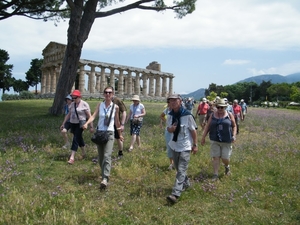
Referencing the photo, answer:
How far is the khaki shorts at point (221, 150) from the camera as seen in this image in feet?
24.7

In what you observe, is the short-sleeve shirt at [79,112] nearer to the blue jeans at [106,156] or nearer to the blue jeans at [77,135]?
the blue jeans at [77,135]

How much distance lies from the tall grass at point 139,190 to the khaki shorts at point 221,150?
0.54 meters

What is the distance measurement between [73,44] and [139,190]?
551 inches

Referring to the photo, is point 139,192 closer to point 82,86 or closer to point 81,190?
point 81,190

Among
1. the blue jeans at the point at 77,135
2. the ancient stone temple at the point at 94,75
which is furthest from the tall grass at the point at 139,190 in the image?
the ancient stone temple at the point at 94,75

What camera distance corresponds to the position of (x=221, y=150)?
24.9 feet

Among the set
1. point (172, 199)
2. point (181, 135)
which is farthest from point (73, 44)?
point (172, 199)

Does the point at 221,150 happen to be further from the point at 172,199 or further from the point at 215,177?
the point at 172,199

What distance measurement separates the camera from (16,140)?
10.4 metres

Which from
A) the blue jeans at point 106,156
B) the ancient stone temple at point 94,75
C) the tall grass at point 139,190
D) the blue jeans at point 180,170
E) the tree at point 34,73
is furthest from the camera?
the tree at point 34,73

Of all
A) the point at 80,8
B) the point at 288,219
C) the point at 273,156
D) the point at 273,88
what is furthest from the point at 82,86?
the point at 273,88

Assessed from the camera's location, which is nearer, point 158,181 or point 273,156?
point 158,181

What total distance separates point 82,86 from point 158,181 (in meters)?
54.8

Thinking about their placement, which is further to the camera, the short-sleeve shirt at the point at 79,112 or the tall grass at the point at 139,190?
the short-sleeve shirt at the point at 79,112
